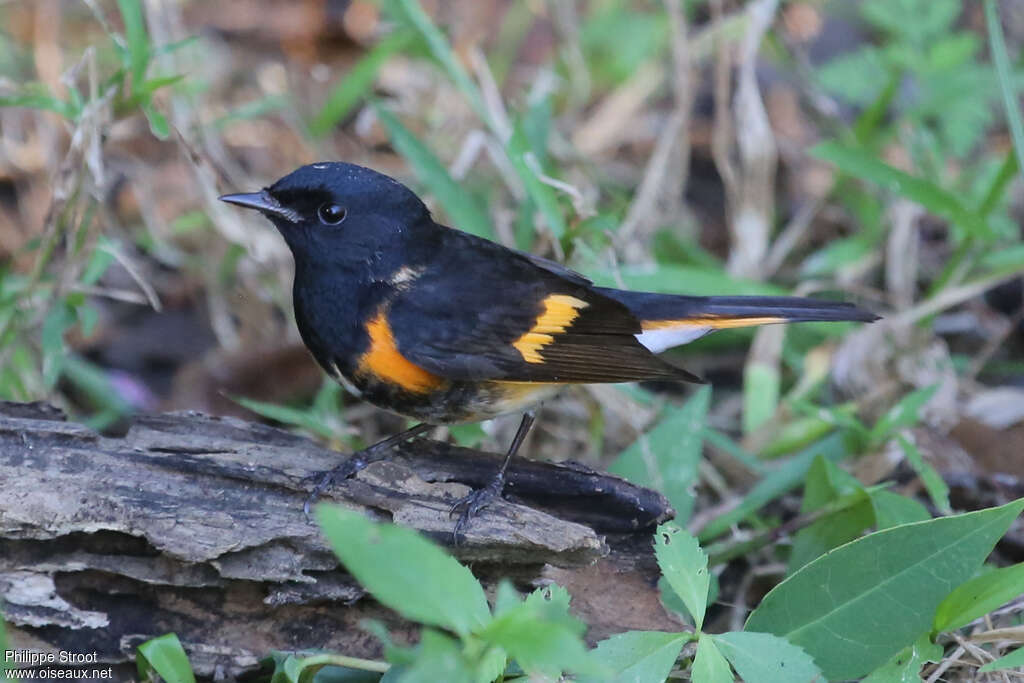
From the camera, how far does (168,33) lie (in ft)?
14.5

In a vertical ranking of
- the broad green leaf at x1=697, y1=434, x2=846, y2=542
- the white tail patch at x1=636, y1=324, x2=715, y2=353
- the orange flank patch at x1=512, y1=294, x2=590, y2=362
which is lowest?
the broad green leaf at x1=697, y1=434, x2=846, y2=542

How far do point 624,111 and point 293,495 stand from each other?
3409 millimetres

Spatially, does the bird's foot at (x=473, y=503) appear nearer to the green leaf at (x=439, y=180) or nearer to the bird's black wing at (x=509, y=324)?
the bird's black wing at (x=509, y=324)

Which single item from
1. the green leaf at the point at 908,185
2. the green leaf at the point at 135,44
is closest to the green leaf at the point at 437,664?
the green leaf at the point at 135,44

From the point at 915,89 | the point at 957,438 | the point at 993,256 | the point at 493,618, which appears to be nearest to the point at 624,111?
the point at 915,89

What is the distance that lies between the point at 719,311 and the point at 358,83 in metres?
2.22

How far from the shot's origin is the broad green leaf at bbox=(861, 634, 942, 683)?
227 cm

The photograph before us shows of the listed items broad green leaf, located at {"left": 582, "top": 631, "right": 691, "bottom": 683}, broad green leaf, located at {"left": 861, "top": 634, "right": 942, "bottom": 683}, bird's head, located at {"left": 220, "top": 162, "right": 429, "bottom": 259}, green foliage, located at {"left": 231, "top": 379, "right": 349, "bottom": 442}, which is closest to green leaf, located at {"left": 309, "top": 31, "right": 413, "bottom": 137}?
green foliage, located at {"left": 231, "top": 379, "right": 349, "bottom": 442}

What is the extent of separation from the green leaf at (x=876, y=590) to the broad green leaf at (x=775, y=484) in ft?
2.21

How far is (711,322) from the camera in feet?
10.2

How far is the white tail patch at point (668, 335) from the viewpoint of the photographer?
3.18 metres

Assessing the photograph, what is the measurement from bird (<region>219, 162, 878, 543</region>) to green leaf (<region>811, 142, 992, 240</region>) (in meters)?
0.90

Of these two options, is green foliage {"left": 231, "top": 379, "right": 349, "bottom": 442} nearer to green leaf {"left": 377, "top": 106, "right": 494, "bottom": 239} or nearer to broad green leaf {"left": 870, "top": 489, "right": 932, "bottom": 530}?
green leaf {"left": 377, "top": 106, "right": 494, "bottom": 239}

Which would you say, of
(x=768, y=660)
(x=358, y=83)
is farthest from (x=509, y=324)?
(x=358, y=83)
